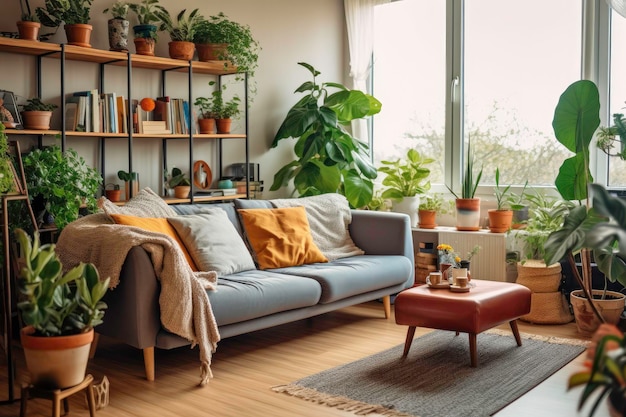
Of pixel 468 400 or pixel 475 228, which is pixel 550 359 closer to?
pixel 468 400

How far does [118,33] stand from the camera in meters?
4.71

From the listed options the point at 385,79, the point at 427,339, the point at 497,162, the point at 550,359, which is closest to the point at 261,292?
the point at 427,339

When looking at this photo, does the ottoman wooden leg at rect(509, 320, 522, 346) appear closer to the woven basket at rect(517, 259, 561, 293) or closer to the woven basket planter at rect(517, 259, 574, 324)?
the woven basket planter at rect(517, 259, 574, 324)

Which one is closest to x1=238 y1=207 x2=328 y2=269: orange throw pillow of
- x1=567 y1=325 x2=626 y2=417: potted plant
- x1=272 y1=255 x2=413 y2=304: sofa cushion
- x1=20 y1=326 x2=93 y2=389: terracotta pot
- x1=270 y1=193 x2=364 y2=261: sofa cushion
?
x1=272 y1=255 x2=413 y2=304: sofa cushion

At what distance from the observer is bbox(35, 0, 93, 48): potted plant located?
442 cm

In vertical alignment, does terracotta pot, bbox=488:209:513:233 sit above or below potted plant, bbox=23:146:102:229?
below

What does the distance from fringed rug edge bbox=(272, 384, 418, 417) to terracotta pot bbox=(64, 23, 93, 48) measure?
2.40 m

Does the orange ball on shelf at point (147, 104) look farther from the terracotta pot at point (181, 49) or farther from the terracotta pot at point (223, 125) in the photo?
the terracotta pot at point (223, 125)

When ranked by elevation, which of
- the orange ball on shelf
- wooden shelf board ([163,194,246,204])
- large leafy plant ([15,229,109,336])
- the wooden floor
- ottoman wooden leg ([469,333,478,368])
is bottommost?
the wooden floor

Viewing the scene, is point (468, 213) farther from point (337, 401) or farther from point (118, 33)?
point (118, 33)

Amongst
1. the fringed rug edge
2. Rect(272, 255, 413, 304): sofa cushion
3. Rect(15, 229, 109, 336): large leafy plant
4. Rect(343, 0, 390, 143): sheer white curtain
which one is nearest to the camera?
Rect(15, 229, 109, 336): large leafy plant

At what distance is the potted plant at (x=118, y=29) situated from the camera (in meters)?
4.69

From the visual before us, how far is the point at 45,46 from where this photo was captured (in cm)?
429

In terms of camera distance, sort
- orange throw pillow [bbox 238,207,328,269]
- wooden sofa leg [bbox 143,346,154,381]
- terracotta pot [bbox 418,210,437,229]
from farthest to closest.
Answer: terracotta pot [bbox 418,210,437,229] → orange throw pillow [bbox 238,207,328,269] → wooden sofa leg [bbox 143,346,154,381]
